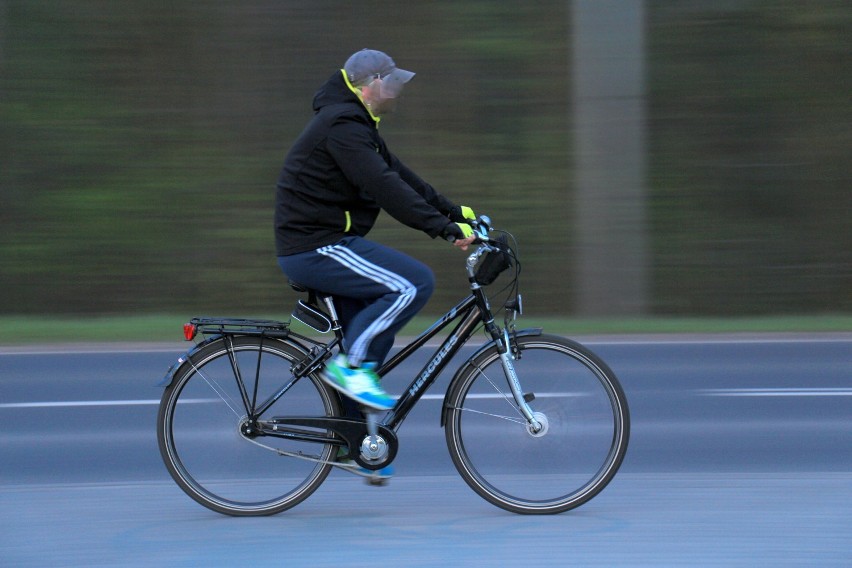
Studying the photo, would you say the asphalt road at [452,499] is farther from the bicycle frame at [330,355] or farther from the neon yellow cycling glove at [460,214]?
the neon yellow cycling glove at [460,214]

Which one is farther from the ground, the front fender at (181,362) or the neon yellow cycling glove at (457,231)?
the neon yellow cycling glove at (457,231)

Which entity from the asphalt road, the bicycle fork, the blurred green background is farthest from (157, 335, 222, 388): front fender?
the blurred green background

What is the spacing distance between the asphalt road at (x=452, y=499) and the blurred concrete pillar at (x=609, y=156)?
479 centimetres

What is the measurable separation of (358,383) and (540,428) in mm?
842

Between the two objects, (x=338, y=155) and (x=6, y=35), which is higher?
(x=6, y=35)

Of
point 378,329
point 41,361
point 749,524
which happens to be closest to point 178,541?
point 378,329

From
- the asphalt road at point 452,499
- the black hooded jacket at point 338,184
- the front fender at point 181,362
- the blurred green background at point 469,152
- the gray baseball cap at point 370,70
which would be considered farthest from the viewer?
the blurred green background at point 469,152

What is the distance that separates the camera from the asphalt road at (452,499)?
15.8ft

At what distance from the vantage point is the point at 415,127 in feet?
50.0

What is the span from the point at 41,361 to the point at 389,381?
14.3 feet

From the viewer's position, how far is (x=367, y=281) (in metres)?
5.24

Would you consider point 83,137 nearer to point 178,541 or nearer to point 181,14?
point 181,14

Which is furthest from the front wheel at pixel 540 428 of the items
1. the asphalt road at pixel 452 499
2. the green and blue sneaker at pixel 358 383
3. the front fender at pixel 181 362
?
the front fender at pixel 181 362

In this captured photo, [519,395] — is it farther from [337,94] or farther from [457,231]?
[337,94]
